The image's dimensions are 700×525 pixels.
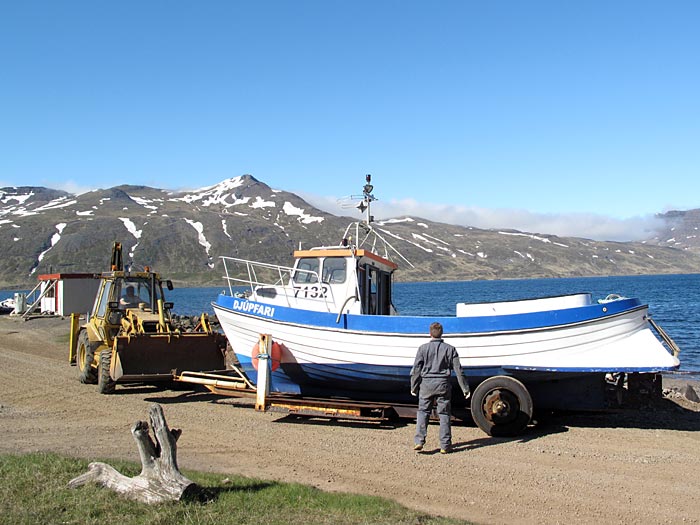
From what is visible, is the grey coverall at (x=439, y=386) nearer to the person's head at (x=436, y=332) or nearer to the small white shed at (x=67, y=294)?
the person's head at (x=436, y=332)

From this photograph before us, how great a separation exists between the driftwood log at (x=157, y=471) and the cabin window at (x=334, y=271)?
6.55m

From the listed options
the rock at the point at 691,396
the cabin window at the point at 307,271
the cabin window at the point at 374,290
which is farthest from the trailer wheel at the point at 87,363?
the rock at the point at 691,396

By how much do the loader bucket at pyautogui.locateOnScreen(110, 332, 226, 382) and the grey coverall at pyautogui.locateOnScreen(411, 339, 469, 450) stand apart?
18.4 feet

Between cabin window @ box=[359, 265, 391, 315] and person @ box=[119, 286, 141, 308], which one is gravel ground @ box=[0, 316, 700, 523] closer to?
person @ box=[119, 286, 141, 308]

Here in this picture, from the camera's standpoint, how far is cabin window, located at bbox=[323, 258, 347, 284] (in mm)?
12633

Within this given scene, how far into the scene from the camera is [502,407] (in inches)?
387

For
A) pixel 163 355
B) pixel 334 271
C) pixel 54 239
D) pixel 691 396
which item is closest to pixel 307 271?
pixel 334 271

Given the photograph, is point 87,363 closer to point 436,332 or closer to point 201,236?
point 436,332

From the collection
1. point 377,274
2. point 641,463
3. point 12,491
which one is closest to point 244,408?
point 377,274

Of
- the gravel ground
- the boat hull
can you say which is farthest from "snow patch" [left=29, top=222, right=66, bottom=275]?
the boat hull

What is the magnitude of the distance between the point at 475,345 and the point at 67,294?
37.5 m

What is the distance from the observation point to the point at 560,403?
1059cm

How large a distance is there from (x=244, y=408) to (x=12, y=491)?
19.0 feet

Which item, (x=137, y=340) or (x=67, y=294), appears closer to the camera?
(x=137, y=340)
